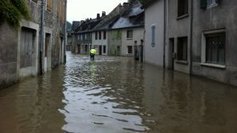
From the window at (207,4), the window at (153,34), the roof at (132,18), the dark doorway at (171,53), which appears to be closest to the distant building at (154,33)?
the window at (153,34)

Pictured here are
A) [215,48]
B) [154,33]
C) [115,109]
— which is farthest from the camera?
[154,33]

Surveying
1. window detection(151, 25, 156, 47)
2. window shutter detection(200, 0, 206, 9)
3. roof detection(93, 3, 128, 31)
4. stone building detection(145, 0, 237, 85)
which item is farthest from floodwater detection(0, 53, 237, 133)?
roof detection(93, 3, 128, 31)

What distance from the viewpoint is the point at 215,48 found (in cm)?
1600

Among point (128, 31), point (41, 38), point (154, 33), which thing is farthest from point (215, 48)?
point (128, 31)

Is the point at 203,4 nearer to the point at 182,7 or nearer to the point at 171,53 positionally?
the point at 182,7

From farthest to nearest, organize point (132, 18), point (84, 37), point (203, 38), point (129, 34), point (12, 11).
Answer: point (84, 37) → point (132, 18) → point (129, 34) → point (203, 38) → point (12, 11)

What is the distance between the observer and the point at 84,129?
259 inches

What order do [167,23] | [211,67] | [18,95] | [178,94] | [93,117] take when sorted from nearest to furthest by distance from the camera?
[93,117] → [18,95] → [178,94] → [211,67] → [167,23]

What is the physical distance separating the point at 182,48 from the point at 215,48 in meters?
5.77

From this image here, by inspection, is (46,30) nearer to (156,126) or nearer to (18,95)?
(18,95)

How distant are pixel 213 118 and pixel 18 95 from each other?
219 inches

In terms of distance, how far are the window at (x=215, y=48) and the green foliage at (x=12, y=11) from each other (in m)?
7.79

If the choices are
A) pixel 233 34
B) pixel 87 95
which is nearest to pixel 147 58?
pixel 233 34

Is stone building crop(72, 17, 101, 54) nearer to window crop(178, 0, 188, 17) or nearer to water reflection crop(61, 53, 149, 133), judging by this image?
window crop(178, 0, 188, 17)
